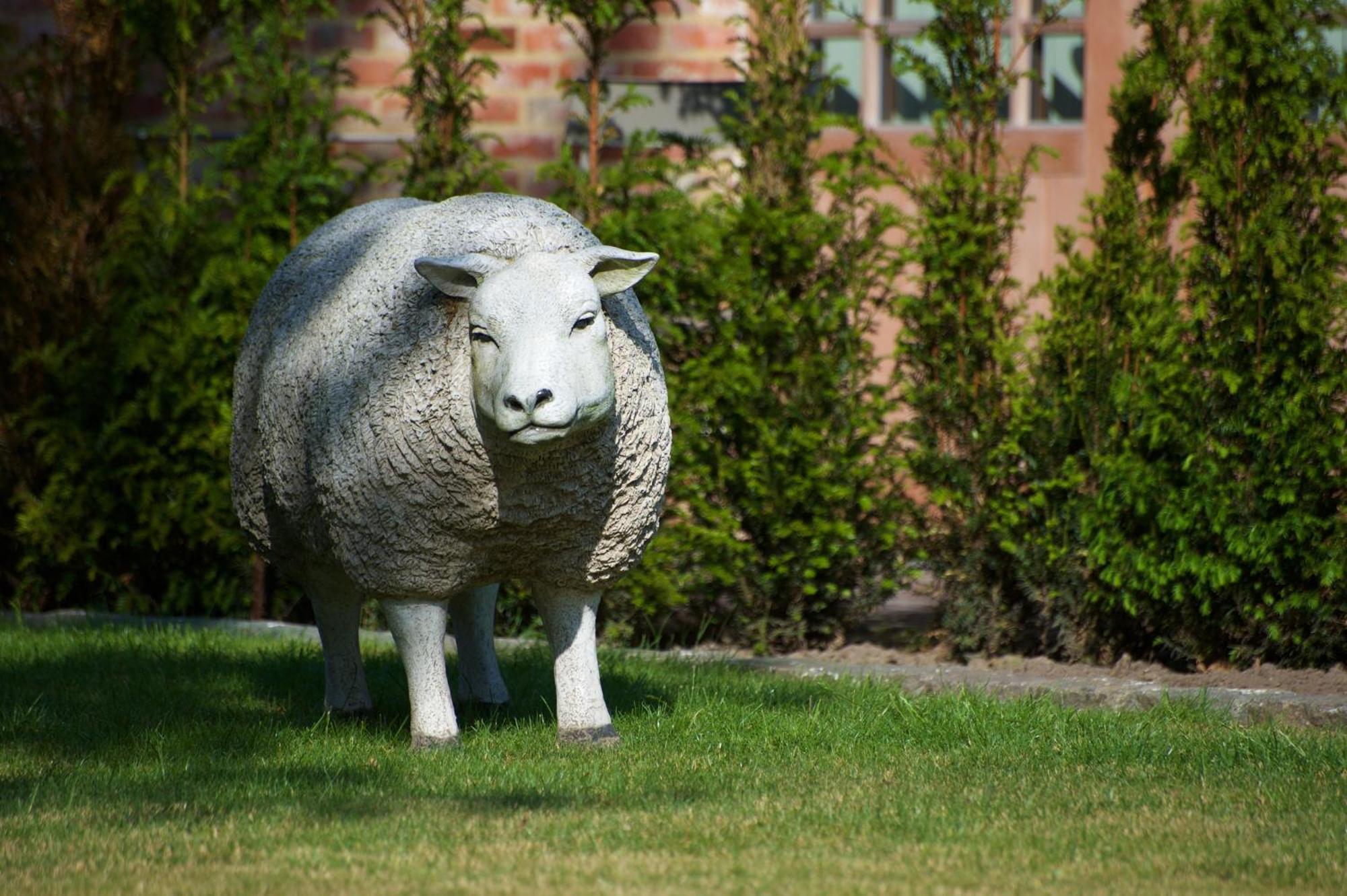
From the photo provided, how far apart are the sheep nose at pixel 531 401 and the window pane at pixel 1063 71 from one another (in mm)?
8428

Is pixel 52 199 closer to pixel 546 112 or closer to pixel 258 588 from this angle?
pixel 258 588

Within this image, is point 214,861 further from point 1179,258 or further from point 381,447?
point 1179,258

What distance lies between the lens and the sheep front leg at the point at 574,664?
5152 millimetres

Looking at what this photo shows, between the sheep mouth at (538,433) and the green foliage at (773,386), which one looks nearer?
the sheep mouth at (538,433)

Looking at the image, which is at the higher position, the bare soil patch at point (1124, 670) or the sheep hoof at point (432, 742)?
the sheep hoof at point (432, 742)

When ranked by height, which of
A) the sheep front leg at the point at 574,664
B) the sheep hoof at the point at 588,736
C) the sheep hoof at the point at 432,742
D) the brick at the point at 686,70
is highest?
the brick at the point at 686,70

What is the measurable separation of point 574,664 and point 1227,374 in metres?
3.18

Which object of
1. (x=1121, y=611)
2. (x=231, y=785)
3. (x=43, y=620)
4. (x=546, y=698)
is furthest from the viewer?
(x=43, y=620)

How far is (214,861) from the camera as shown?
389cm

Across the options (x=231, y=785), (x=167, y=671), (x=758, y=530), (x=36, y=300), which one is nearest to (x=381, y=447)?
(x=231, y=785)

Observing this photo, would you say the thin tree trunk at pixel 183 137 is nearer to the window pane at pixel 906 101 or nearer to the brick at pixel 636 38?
the brick at pixel 636 38

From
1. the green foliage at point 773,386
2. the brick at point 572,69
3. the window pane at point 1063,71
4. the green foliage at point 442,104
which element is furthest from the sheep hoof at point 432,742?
the window pane at point 1063,71

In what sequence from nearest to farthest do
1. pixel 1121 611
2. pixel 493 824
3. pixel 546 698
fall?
1. pixel 493 824
2. pixel 546 698
3. pixel 1121 611

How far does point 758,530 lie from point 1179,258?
2.23 meters
